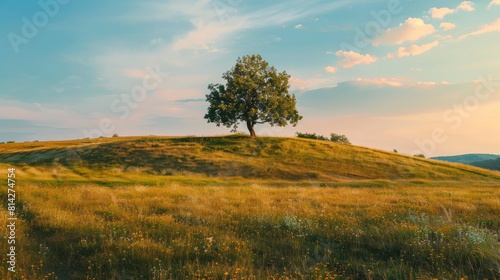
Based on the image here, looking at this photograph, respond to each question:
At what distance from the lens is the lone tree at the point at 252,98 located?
61625 millimetres

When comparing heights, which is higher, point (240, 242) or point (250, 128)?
point (250, 128)

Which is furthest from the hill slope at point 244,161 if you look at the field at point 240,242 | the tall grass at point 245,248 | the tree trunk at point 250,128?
the tall grass at point 245,248

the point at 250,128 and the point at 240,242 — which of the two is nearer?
the point at 240,242

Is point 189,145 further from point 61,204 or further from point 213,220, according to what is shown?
point 213,220

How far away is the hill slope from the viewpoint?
48.9 meters

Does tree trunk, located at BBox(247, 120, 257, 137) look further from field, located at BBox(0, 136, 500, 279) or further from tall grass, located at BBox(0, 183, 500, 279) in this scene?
tall grass, located at BBox(0, 183, 500, 279)

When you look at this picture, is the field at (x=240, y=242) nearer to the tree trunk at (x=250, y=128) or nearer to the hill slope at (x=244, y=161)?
the hill slope at (x=244, y=161)

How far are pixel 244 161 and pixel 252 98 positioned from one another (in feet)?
46.8

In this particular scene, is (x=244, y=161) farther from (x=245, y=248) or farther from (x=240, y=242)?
(x=245, y=248)

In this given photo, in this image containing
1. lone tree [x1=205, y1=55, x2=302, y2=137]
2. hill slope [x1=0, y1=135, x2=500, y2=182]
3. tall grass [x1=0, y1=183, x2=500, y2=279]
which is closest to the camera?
tall grass [x1=0, y1=183, x2=500, y2=279]

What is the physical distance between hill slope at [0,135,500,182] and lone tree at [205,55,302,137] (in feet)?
15.3

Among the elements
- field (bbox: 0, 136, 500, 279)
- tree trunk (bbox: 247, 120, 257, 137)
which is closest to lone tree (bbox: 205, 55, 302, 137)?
tree trunk (bbox: 247, 120, 257, 137)

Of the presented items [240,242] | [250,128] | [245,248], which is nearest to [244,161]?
[250,128]

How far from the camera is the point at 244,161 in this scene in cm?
5391
